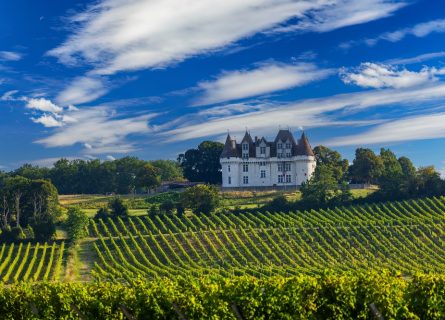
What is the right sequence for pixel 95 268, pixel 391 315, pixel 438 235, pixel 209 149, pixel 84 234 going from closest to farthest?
pixel 391 315 → pixel 95 268 → pixel 438 235 → pixel 84 234 → pixel 209 149

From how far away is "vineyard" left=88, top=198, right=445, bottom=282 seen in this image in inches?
1895

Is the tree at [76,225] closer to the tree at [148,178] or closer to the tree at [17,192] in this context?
the tree at [17,192]

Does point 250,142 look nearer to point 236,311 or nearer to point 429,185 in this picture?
point 429,185

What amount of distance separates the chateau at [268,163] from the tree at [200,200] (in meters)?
22.7

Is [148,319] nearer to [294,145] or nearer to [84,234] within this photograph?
[84,234]

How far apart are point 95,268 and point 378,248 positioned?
83.1ft

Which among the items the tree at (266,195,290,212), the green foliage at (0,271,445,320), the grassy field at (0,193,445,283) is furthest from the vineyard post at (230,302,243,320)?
the tree at (266,195,290,212)

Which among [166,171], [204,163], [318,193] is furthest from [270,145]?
[166,171]

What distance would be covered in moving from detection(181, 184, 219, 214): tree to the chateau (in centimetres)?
2266

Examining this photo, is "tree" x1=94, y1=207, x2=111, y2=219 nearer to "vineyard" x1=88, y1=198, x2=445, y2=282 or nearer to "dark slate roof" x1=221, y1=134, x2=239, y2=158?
"vineyard" x1=88, y1=198, x2=445, y2=282

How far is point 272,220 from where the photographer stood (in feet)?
216

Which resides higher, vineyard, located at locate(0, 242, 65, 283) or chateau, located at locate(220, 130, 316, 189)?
chateau, located at locate(220, 130, 316, 189)

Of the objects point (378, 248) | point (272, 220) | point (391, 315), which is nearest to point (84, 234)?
point (272, 220)

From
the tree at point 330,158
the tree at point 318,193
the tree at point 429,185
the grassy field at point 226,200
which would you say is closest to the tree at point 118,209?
the grassy field at point 226,200
